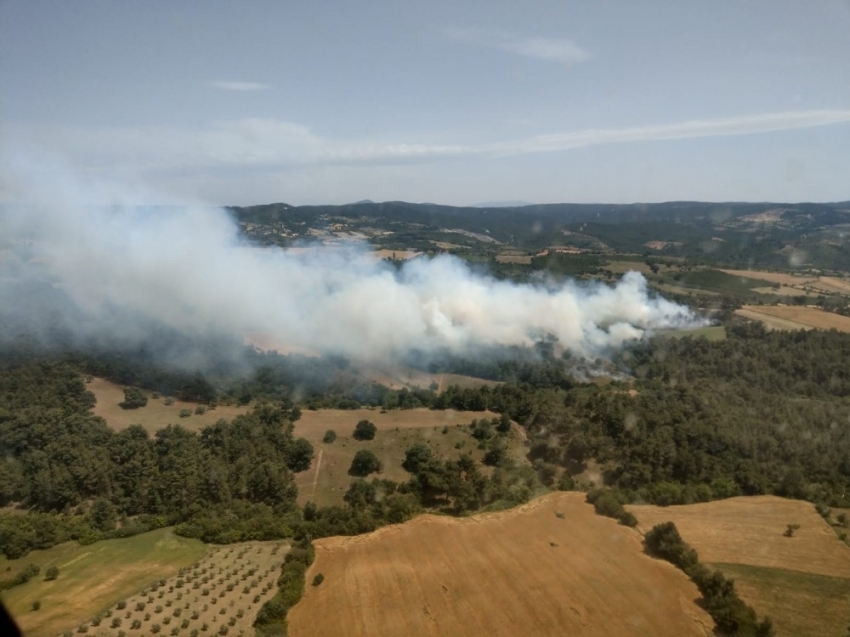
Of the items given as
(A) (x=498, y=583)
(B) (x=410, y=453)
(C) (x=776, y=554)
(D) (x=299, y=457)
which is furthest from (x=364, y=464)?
(C) (x=776, y=554)

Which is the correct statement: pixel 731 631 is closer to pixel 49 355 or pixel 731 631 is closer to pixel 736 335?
pixel 736 335

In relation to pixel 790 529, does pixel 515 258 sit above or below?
above

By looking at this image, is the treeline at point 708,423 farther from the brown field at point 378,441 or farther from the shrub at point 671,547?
the shrub at point 671,547

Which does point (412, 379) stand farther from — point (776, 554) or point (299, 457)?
point (776, 554)

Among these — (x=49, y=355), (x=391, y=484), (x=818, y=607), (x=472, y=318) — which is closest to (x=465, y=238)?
(x=472, y=318)

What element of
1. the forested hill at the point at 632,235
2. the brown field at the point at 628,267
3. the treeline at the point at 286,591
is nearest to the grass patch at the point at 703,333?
the brown field at the point at 628,267

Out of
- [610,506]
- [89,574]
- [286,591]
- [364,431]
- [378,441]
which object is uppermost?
[610,506]
